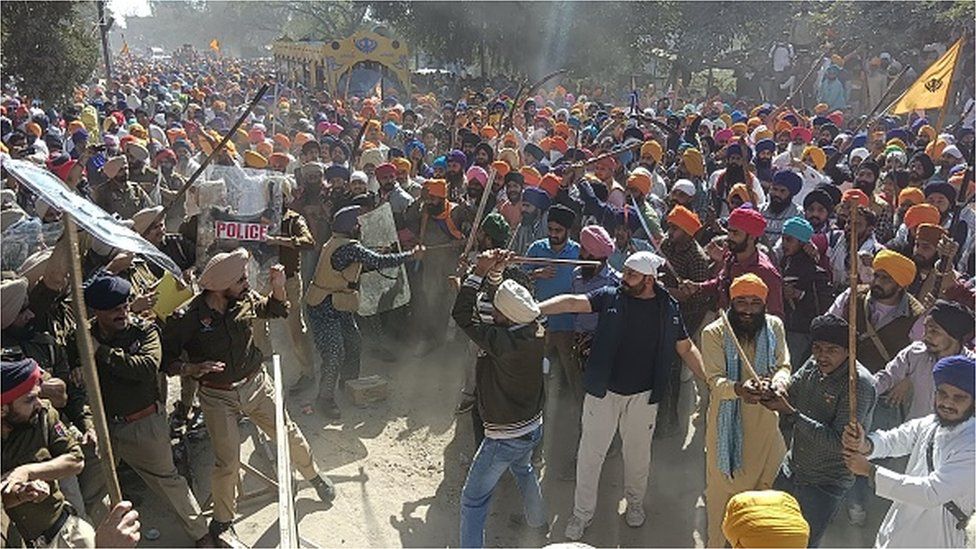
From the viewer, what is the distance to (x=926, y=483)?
3.37 metres

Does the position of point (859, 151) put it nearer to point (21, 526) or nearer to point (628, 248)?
point (628, 248)

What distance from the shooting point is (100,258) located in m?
5.64

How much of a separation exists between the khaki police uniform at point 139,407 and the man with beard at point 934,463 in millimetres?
3682

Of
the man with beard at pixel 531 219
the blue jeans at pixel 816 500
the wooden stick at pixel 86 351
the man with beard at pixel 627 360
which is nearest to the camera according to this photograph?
the wooden stick at pixel 86 351

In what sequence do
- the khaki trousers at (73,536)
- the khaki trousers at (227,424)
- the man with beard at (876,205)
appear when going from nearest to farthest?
the khaki trousers at (73,536), the khaki trousers at (227,424), the man with beard at (876,205)

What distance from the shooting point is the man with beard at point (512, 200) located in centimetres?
739

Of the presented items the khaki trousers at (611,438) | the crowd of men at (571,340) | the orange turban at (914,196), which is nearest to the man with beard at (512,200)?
the crowd of men at (571,340)

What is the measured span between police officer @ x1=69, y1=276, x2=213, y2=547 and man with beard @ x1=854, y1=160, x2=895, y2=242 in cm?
653

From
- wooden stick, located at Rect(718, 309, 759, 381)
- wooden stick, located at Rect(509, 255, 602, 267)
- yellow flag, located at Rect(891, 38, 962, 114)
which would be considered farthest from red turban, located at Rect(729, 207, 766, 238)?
yellow flag, located at Rect(891, 38, 962, 114)

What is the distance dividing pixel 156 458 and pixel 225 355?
2.32ft

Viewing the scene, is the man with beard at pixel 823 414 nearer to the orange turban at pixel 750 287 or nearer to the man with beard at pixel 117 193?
the orange turban at pixel 750 287

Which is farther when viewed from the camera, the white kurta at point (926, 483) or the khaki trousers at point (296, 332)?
the khaki trousers at point (296, 332)

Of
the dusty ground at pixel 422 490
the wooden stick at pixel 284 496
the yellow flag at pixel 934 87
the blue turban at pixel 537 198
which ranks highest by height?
the yellow flag at pixel 934 87

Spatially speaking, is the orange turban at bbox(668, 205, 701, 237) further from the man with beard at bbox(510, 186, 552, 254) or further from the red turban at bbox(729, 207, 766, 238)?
the man with beard at bbox(510, 186, 552, 254)
